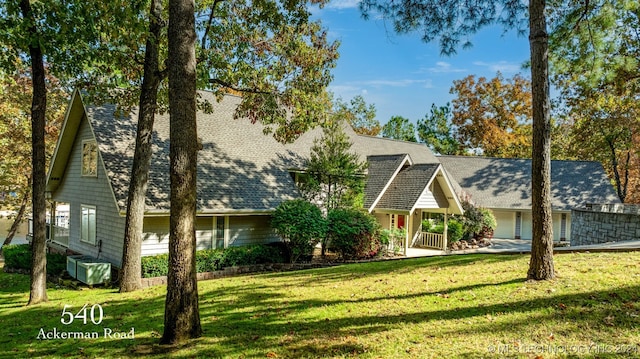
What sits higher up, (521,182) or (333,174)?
(521,182)

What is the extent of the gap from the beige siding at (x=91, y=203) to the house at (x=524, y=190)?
2166 centimetres

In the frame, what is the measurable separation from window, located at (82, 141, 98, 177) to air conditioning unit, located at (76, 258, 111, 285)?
387cm

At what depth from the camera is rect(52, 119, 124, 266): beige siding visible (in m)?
14.2

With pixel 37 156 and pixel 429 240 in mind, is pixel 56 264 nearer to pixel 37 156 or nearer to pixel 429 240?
pixel 37 156

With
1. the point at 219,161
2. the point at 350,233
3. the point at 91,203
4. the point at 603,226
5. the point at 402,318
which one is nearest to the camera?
the point at 402,318

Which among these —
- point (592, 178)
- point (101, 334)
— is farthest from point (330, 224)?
point (592, 178)

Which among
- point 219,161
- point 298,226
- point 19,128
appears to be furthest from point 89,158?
point 19,128

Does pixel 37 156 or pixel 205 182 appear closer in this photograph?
pixel 37 156

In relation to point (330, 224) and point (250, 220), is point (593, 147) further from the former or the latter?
point (250, 220)

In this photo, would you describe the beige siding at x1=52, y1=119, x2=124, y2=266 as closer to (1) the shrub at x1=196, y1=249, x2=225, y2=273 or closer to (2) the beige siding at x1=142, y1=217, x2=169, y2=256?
(2) the beige siding at x1=142, y1=217, x2=169, y2=256

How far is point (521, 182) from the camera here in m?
30.3

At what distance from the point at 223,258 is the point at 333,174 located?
6.13 meters

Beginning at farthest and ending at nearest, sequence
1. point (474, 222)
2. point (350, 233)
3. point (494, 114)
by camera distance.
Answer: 1. point (494, 114)
2. point (474, 222)
3. point (350, 233)

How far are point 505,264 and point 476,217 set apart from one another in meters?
16.3
